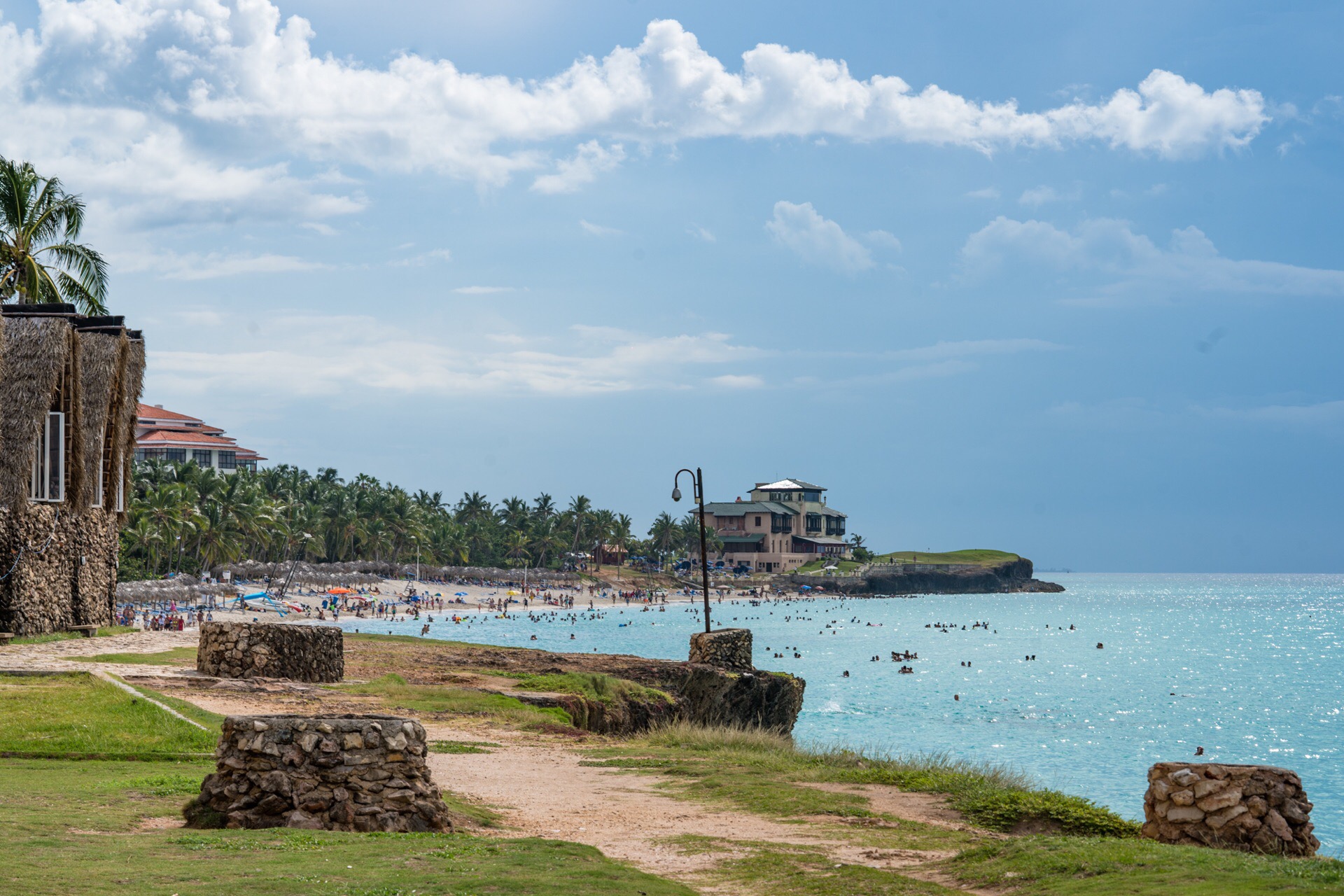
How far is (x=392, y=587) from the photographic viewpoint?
12925 centimetres

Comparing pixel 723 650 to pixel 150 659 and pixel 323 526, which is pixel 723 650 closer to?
pixel 150 659

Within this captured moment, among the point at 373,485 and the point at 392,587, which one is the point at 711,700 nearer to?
the point at 392,587

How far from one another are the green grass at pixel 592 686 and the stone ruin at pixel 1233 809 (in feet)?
54.5

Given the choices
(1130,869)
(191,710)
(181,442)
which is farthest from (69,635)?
(181,442)

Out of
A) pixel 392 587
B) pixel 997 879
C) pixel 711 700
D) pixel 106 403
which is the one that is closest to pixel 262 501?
pixel 392 587

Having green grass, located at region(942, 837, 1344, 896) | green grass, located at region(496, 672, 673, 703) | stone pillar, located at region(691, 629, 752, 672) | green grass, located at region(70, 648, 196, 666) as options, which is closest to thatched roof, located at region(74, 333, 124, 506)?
green grass, located at region(70, 648, 196, 666)

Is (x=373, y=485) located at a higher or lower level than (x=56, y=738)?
higher

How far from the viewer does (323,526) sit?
5428 inches

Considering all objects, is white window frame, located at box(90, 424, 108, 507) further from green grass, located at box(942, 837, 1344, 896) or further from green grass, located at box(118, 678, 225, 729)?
green grass, located at box(942, 837, 1344, 896)

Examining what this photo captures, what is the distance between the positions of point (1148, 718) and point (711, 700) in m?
39.4

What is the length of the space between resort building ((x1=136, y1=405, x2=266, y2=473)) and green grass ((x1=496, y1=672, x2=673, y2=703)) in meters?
104

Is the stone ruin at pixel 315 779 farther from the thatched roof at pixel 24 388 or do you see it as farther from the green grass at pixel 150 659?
the thatched roof at pixel 24 388

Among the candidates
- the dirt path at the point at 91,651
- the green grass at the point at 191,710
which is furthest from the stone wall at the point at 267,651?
the green grass at the point at 191,710

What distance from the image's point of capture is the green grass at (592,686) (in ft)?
90.3
